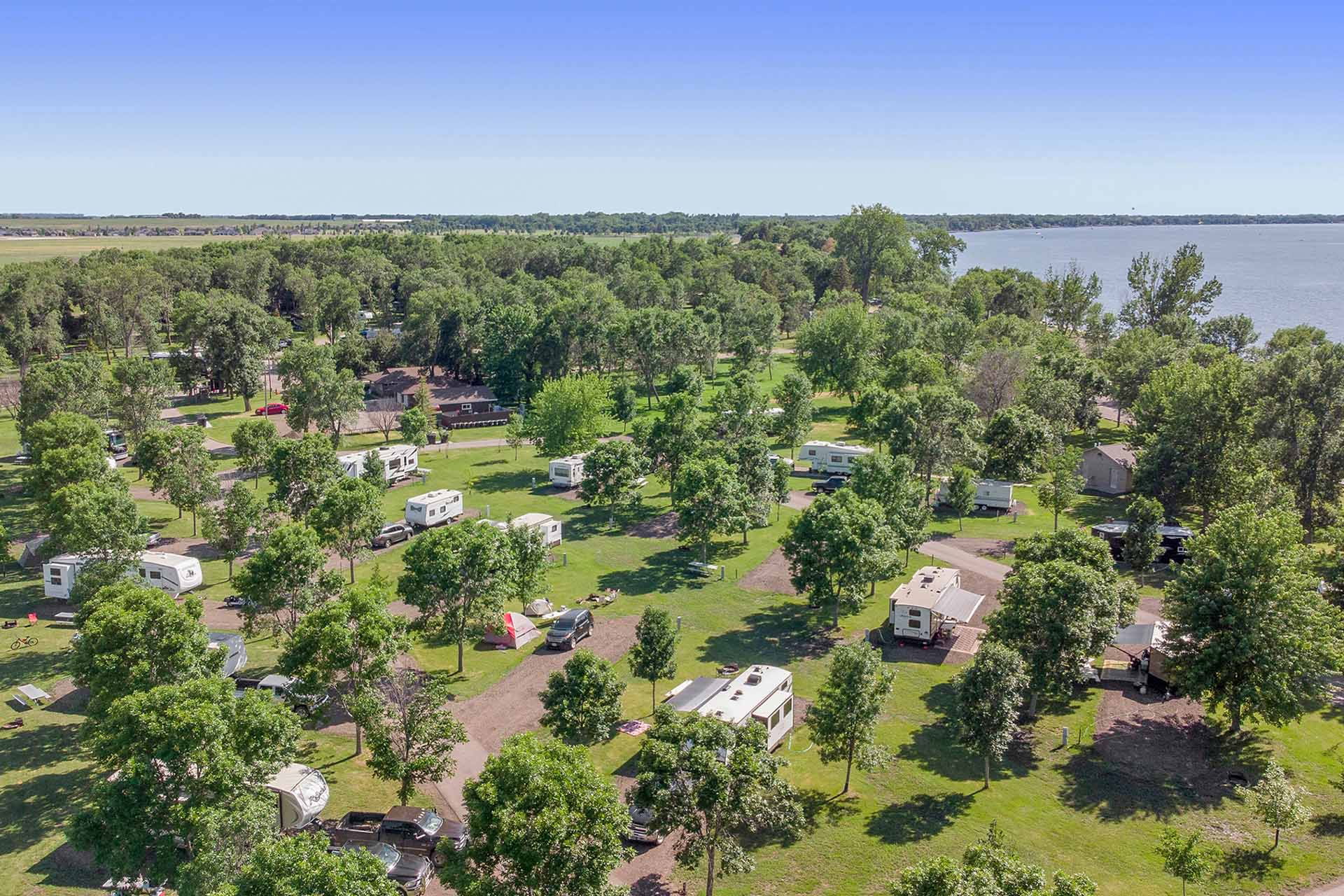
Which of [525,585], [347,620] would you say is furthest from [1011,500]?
[347,620]

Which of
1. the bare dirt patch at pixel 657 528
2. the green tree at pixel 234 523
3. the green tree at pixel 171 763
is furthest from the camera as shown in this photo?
the bare dirt patch at pixel 657 528

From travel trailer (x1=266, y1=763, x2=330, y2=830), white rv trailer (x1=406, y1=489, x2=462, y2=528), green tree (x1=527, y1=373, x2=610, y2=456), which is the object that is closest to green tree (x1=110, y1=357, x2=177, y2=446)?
white rv trailer (x1=406, y1=489, x2=462, y2=528)

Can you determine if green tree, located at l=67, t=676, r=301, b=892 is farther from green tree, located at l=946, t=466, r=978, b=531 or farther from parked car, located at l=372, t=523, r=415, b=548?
green tree, located at l=946, t=466, r=978, b=531

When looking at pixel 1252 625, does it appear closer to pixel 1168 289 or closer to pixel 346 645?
pixel 346 645

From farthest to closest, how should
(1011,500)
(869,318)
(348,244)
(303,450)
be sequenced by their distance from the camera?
Answer: 1. (348,244)
2. (869,318)
3. (1011,500)
4. (303,450)

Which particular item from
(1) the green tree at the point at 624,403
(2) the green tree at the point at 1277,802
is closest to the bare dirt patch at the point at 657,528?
(1) the green tree at the point at 624,403

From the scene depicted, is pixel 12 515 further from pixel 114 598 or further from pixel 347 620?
pixel 347 620

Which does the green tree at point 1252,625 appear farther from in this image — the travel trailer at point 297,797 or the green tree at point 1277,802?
the travel trailer at point 297,797
